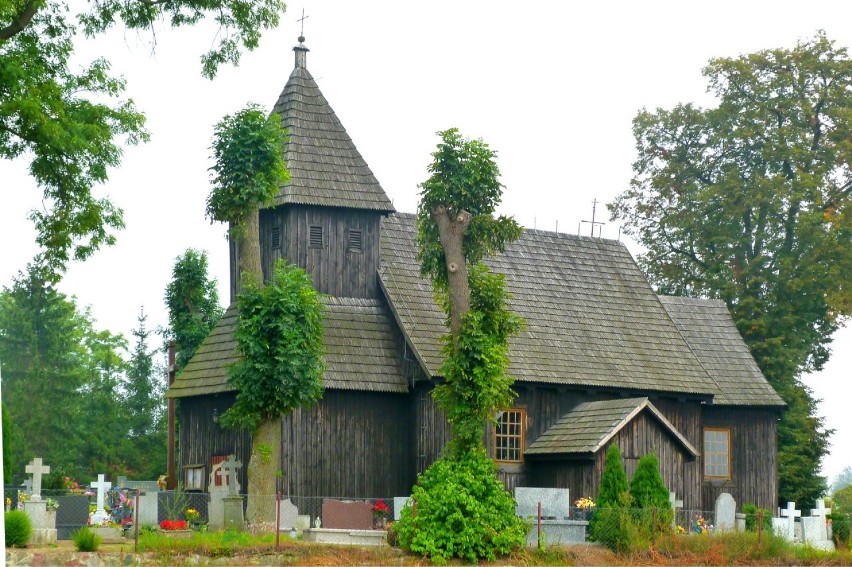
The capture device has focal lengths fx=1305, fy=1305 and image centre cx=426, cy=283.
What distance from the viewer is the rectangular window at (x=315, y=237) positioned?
33312 mm

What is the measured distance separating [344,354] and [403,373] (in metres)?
1.62

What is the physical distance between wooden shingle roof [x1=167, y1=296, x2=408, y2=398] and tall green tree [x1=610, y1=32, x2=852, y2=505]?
16.2m

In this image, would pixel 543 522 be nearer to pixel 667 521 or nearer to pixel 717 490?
pixel 667 521

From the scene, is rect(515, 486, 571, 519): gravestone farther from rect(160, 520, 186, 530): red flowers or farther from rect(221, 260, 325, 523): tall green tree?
rect(160, 520, 186, 530): red flowers

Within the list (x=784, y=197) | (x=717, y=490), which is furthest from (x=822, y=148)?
(x=717, y=490)

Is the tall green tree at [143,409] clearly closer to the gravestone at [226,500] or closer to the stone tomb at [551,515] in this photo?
the gravestone at [226,500]

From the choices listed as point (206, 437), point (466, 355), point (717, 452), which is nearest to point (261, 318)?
point (466, 355)

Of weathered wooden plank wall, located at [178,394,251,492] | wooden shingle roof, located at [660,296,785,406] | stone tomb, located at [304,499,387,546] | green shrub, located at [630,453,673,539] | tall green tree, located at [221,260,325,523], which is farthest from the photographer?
wooden shingle roof, located at [660,296,785,406]

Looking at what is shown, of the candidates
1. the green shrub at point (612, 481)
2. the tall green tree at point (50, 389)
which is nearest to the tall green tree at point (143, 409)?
the tall green tree at point (50, 389)

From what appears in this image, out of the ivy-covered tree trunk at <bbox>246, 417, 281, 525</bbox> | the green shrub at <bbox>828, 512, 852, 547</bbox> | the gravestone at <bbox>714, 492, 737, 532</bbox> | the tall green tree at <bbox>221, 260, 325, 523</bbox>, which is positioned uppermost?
the tall green tree at <bbox>221, 260, 325, 523</bbox>

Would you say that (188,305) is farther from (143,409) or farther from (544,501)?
(143,409)

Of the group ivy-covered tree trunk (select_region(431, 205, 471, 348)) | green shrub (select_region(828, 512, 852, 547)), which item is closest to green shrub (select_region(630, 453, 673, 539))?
green shrub (select_region(828, 512, 852, 547))

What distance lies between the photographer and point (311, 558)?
2300 centimetres

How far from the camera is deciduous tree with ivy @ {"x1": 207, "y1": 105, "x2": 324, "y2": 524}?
90.0 ft
